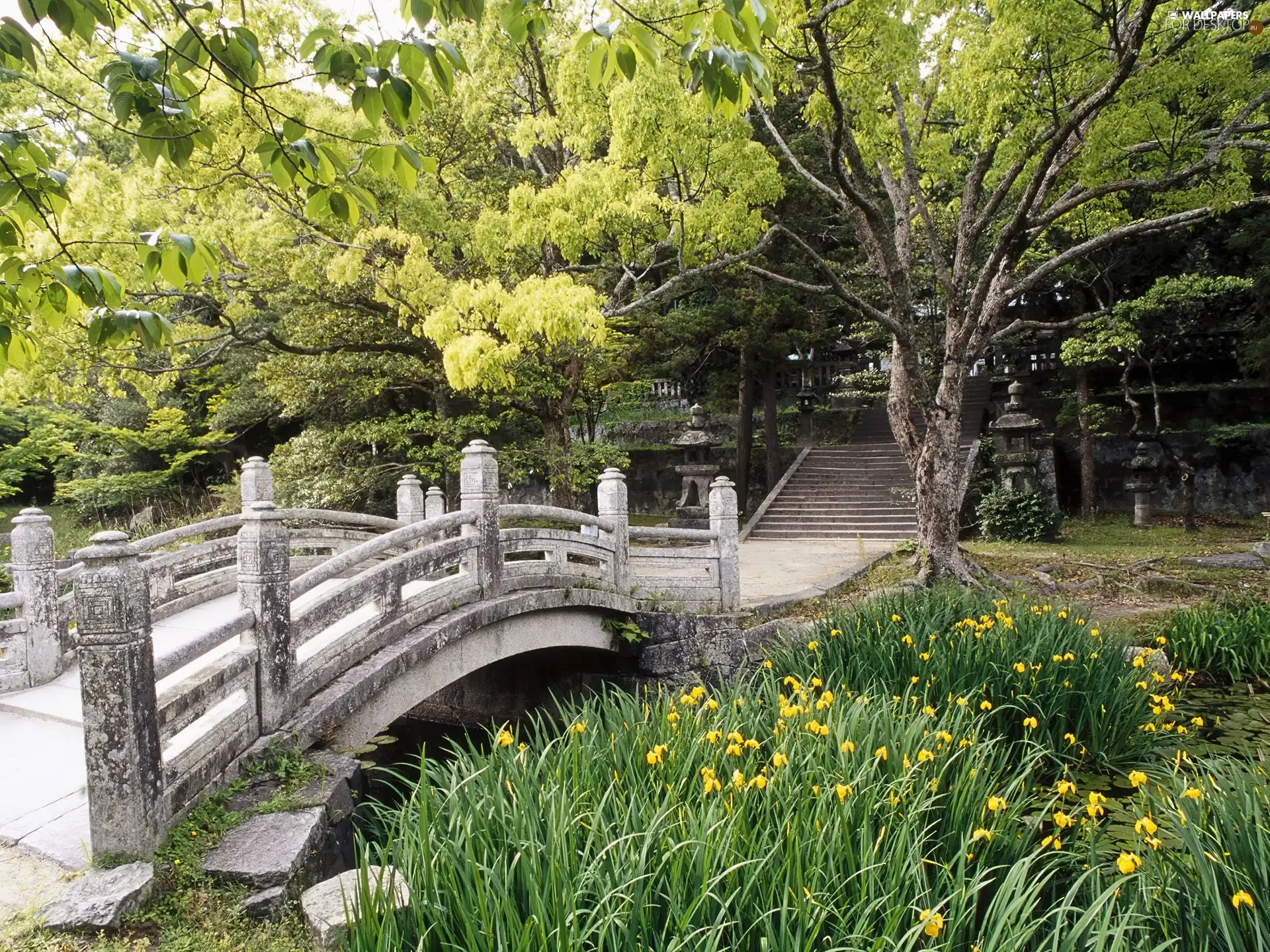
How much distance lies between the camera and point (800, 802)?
3.06m

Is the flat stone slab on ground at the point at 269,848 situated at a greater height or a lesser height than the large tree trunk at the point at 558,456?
lesser

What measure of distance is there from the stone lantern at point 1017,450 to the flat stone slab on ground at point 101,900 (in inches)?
525

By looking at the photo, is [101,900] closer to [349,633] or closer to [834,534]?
[349,633]

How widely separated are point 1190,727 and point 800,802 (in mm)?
3853

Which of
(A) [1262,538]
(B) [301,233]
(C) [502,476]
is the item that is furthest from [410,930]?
(A) [1262,538]

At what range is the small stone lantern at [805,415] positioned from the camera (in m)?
19.0

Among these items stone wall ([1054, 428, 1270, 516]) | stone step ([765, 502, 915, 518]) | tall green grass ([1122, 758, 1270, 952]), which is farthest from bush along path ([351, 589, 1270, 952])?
stone wall ([1054, 428, 1270, 516])

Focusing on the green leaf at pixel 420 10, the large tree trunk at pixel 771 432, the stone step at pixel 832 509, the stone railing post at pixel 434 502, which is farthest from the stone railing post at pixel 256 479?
the large tree trunk at pixel 771 432

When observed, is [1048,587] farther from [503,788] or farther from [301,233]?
[301,233]

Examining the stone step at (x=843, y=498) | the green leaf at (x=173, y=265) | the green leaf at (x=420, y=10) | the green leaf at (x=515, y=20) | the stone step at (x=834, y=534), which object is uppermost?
the green leaf at (x=515, y=20)

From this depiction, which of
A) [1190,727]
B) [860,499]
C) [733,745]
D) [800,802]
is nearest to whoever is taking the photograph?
[800,802]

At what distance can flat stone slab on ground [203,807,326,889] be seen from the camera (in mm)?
3525

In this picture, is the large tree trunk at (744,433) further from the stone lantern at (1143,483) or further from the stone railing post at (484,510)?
the stone railing post at (484,510)

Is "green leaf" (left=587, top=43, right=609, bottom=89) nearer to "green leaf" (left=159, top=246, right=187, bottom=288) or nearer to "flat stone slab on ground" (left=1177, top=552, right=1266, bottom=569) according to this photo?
"green leaf" (left=159, top=246, right=187, bottom=288)
